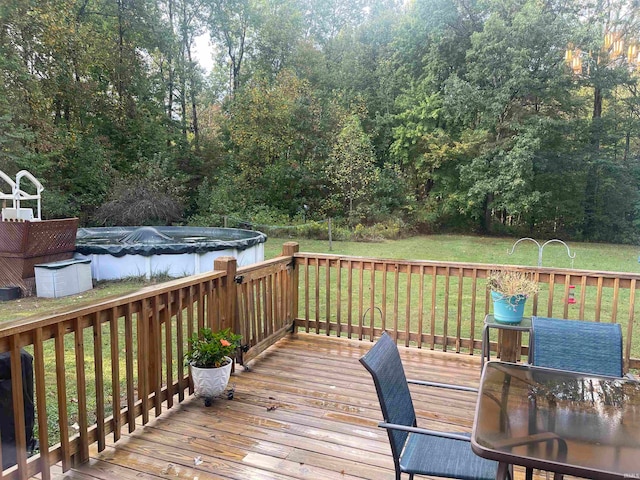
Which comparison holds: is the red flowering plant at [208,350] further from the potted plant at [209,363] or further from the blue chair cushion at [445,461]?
the blue chair cushion at [445,461]

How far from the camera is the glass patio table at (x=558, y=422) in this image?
1.03 m

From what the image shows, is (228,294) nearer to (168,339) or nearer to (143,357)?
(168,339)

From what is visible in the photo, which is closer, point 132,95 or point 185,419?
point 185,419

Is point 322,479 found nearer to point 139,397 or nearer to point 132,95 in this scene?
point 139,397

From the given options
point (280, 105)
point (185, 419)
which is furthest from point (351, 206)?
point (185, 419)

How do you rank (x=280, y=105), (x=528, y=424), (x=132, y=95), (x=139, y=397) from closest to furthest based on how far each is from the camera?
(x=528, y=424) < (x=139, y=397) < (x=132, y=95) < (x=280, y=105)

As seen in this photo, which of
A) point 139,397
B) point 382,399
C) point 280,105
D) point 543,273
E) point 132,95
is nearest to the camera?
point 382,399

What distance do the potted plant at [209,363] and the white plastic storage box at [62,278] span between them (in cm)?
350

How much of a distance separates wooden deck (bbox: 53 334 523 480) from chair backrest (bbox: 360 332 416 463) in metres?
0.49

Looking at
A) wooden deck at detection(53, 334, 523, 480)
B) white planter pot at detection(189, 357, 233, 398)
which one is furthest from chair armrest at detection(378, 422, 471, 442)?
white planter pot at detection(189, 357, 233, 398)

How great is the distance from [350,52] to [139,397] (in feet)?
23.8

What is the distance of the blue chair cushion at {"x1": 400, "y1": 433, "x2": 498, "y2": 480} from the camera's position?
1.34 m

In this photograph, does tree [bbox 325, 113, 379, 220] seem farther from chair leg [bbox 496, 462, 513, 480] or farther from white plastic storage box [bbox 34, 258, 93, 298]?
chair leg [bbox 496, 462, 513, 480]

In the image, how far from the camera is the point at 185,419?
7.64 ft
